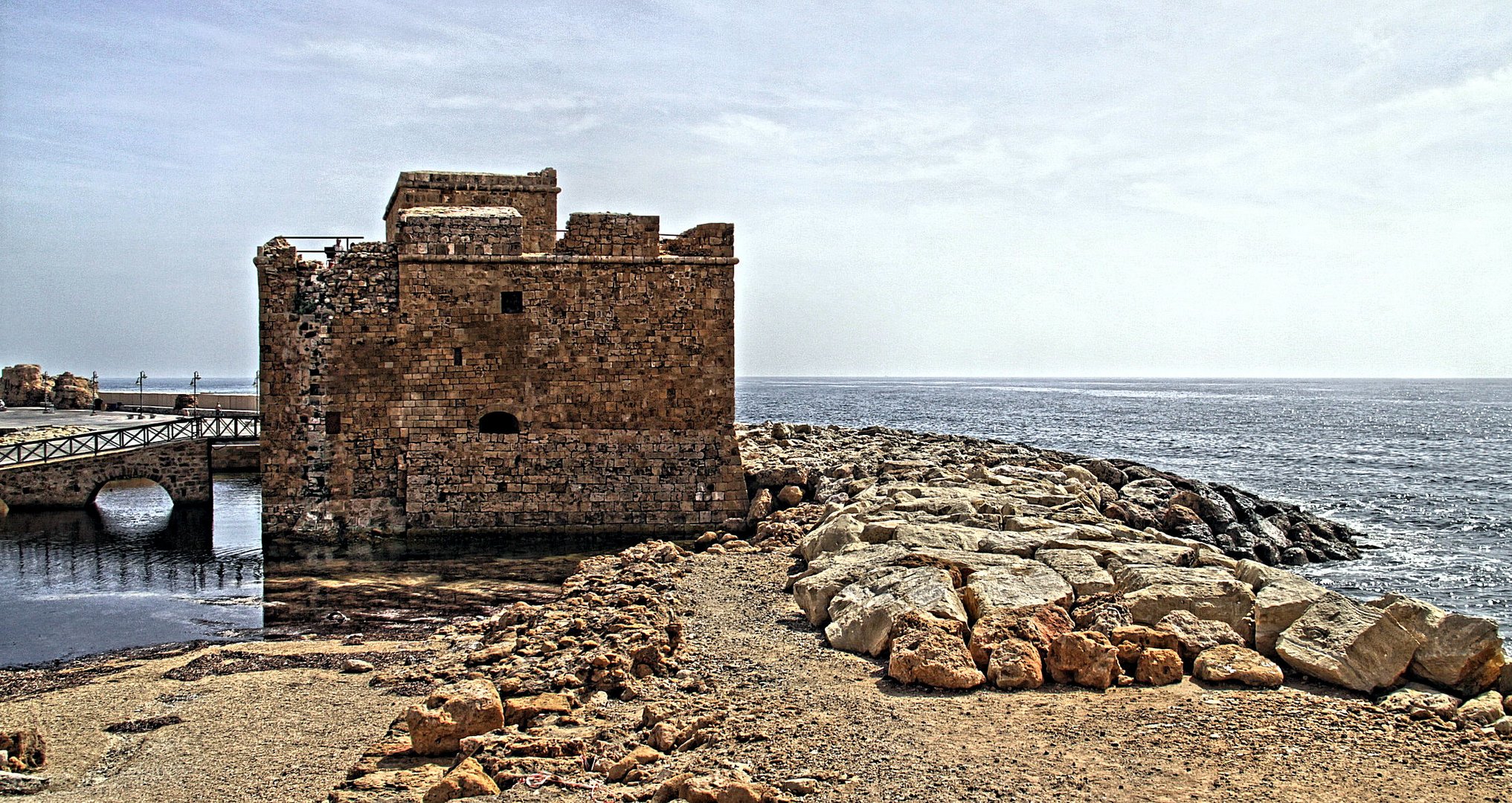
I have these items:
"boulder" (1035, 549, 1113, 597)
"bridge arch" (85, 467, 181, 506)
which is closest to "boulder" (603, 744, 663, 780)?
"boulder" (1035, 549, 1113, 597)

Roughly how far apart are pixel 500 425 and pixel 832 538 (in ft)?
24.5

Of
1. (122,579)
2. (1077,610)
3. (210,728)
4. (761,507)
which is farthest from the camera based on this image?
(761,507)

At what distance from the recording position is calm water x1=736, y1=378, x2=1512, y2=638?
1703 cm

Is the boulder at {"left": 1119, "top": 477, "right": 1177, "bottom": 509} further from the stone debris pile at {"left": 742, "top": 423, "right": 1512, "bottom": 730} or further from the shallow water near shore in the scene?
the shallow water near shore

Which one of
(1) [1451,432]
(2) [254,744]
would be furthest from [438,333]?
(1) [1451,432]

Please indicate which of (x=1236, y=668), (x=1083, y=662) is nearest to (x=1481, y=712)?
(x=1236, y=668)

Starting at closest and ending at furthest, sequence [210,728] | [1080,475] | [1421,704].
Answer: [1421,704] → [210,728] → [1080,475]

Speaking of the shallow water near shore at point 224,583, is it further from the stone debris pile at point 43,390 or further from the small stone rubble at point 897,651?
the stone debris pile at point 43,390

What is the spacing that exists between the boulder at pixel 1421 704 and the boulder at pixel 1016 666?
2242 millimetres

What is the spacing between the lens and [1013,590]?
9.03m

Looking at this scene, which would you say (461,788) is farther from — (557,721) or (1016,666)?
(1016,666)

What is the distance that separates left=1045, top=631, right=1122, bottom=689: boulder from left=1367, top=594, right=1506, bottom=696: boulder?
2045mm

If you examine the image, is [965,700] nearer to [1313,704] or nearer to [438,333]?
[1313,704]

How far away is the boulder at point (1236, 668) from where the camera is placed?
7.23 meters
